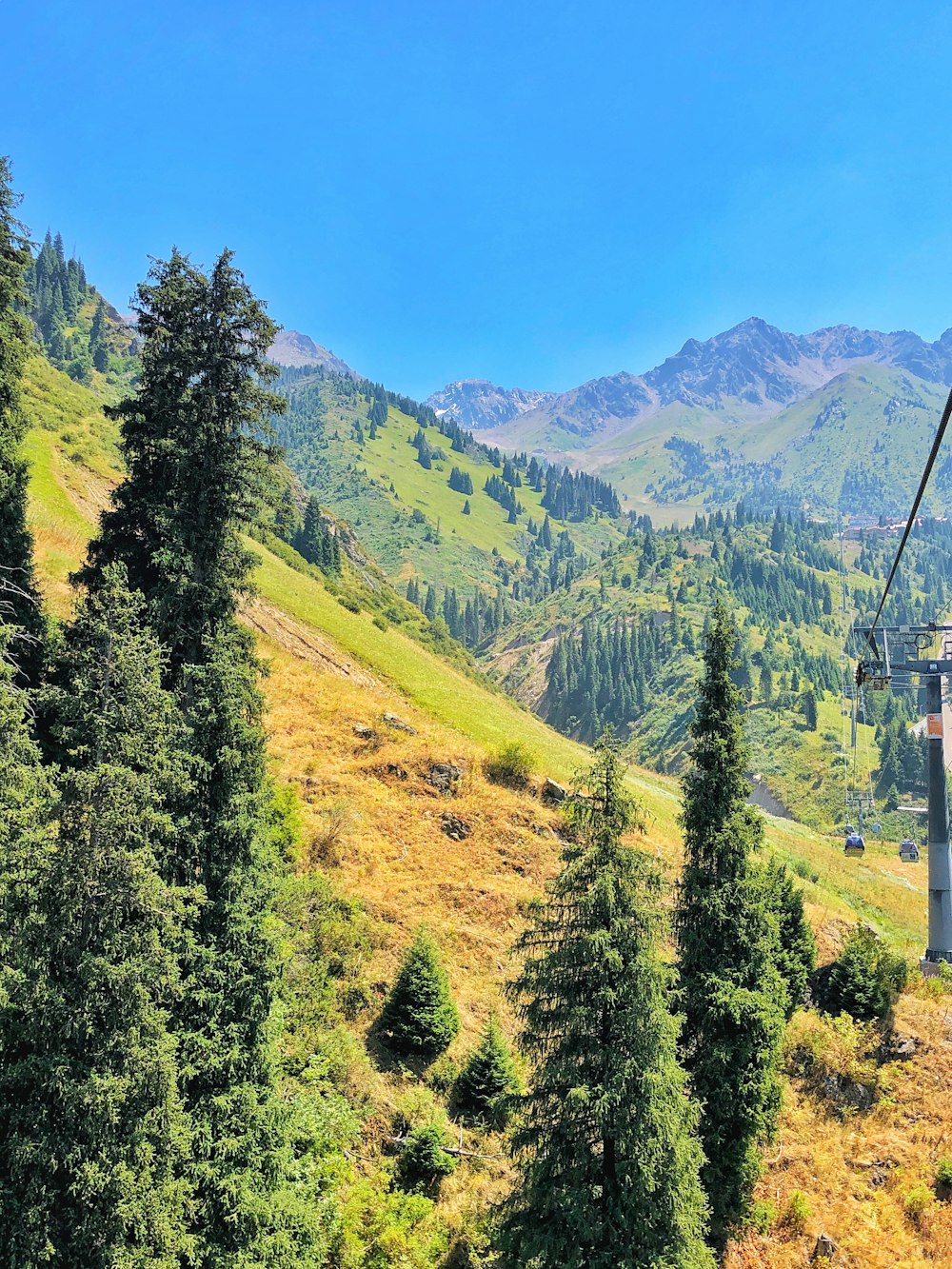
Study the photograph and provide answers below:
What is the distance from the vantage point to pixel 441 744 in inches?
1396

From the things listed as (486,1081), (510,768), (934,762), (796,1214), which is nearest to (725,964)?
(486,1081)

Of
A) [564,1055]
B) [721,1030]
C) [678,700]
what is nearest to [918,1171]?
[721,1030]

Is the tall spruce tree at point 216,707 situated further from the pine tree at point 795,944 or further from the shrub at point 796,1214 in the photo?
the pine tree at point 795,944

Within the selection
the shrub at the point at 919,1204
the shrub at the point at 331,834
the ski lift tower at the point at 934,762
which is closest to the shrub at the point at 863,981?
the ski lift tower at the point at 934,762

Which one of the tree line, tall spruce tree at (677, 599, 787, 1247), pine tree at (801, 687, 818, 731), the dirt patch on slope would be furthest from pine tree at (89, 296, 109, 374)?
pine tree at (801, 687, 818, 731)

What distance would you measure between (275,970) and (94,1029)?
377 centimetres

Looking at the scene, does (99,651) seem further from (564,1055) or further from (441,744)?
(441,744)

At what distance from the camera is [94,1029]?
453 inches

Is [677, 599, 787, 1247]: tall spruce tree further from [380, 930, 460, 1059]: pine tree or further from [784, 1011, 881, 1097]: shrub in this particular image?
[380, 930, 460, 1059]: pine tree

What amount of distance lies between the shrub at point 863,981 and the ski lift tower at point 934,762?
3.02 m

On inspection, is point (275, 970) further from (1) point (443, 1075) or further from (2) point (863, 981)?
(2) point (863, 981)

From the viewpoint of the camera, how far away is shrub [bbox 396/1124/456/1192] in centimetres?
1792

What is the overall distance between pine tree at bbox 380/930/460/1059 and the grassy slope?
2.98ft

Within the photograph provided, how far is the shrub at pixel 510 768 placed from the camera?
34844 millimetres
